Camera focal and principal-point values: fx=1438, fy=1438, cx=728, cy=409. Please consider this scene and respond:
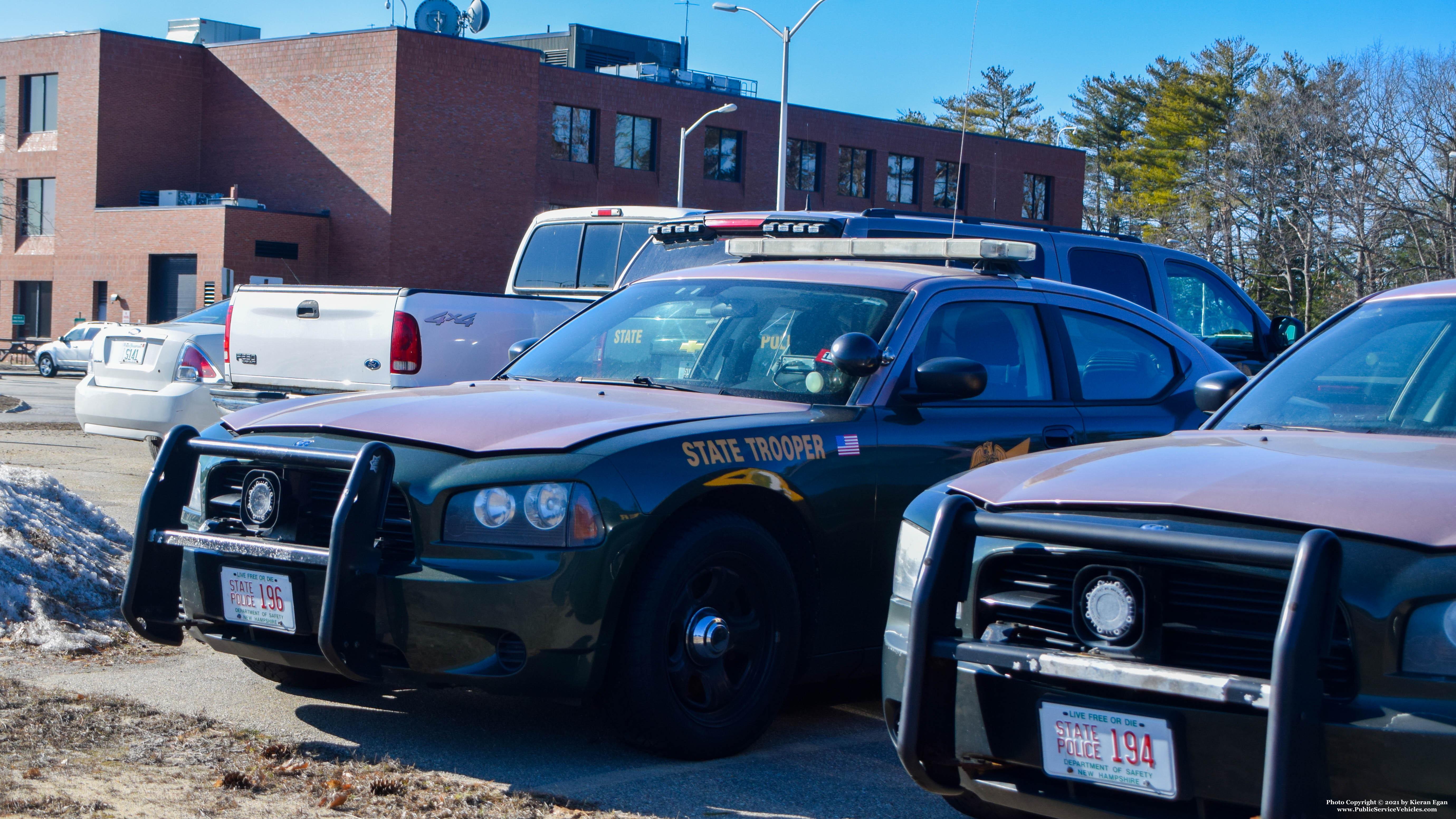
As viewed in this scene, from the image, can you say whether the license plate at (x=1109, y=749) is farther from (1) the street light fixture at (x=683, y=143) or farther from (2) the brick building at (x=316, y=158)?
(2) the brick building at (x=316, y=158)

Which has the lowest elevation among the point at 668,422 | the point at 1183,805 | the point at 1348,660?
the point at 1183,805

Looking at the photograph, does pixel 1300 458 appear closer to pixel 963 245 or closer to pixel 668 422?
pixel 668 422

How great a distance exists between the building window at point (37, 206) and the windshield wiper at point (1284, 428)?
51.2m

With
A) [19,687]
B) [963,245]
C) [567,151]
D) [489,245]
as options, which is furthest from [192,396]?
[567,151]

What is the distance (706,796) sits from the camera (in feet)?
14.5

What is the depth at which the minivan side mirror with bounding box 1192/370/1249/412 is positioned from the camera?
4.90 meters

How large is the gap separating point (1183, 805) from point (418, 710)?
317cm

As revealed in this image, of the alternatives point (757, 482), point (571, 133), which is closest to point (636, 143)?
point (571, 133)

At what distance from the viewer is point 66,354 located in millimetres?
36094

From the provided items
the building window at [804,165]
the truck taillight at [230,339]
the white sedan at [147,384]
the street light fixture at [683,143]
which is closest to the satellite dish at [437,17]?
the street light fixture at [683,143]

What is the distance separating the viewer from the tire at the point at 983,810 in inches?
145

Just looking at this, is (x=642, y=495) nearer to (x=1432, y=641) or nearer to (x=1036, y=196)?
(x=1432, y=641)

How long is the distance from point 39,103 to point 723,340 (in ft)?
166

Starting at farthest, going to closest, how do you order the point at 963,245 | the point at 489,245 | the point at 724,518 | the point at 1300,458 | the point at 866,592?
the point at 489,245, the point at 963,245, the point at 866,592, the point at 724,518, the point at 1300,458
